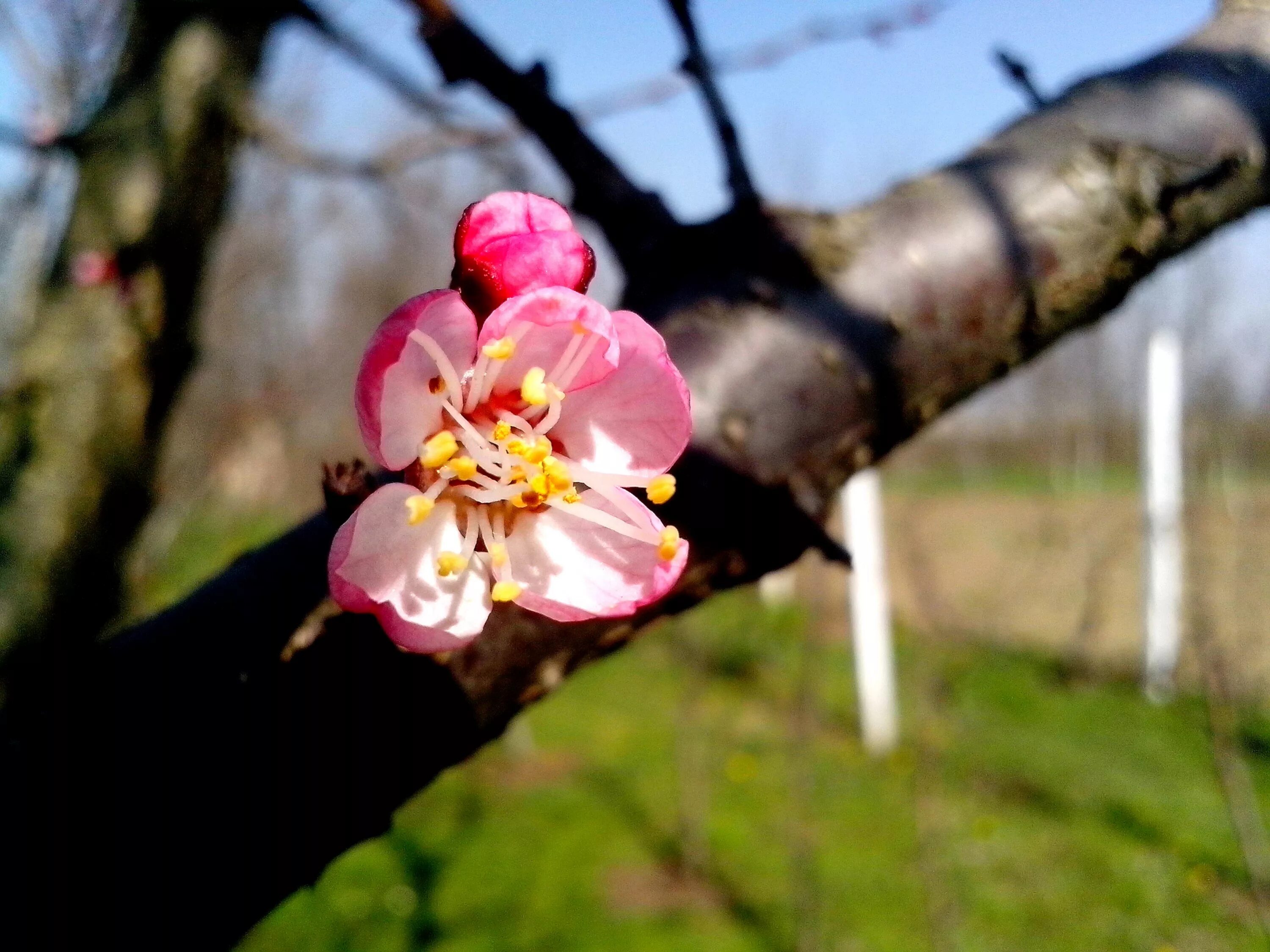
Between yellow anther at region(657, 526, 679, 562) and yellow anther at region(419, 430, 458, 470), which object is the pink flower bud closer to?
yellow anther at region(419, 430, 458, 470)

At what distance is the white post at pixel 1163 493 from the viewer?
816 cm

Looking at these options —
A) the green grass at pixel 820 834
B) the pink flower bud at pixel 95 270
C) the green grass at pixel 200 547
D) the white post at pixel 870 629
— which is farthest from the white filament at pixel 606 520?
the white post at pixel 870 629

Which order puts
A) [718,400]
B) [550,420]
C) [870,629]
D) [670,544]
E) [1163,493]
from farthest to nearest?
1. [870,629]
2. [1163,493]
3. [718,400]
4. [550,420]
5. [670,544]

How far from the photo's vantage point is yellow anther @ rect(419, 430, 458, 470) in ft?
2.13

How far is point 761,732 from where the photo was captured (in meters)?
8.60

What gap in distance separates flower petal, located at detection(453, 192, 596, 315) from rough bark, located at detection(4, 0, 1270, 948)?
26 centimetres

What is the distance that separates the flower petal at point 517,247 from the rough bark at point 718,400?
26 cm

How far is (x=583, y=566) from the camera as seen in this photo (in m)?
0.70

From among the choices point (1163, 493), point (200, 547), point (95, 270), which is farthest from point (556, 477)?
point (200, 547)

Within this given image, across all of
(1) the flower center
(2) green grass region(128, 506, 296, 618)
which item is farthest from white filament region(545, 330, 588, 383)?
(2) green grass region(128, 506, 296, 618)

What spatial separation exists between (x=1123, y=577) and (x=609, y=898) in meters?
9.28

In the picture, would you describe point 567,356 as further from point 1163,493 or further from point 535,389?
point 1163,493

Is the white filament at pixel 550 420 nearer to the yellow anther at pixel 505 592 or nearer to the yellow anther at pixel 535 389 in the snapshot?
the yellow anther at pixel 535 389

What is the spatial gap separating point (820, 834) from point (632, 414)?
254 inches
